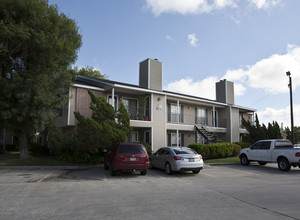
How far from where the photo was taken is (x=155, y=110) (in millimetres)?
20266

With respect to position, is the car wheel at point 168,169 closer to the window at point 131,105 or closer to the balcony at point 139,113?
the balcony at point 139,113

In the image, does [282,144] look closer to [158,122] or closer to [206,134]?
[206,134]

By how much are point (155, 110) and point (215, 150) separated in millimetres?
5811

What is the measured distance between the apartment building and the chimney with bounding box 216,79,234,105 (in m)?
1.19

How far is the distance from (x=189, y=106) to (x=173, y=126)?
15.4ft

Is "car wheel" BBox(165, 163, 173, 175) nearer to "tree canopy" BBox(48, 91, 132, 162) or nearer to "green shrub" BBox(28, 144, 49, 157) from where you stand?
"tree canopy" BBox(48, 91, 132, 162)

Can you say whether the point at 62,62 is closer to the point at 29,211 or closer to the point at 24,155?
the point at 24,155

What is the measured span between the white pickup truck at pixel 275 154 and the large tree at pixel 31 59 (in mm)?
13181

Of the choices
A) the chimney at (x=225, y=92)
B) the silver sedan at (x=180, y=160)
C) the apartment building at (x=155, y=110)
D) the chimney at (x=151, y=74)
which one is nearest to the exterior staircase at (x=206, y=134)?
the apartment building at (x=155, y=110)

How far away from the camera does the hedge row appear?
18531mm

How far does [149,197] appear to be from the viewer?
23.6 feet

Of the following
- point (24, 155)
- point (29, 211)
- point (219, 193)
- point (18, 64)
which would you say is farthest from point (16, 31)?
point (219, 193)

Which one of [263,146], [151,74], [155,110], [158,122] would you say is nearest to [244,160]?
[263,146]

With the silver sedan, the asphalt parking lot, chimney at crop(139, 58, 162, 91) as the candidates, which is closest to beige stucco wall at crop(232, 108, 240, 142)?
chimney at crop(139, 58, 162, 91)
